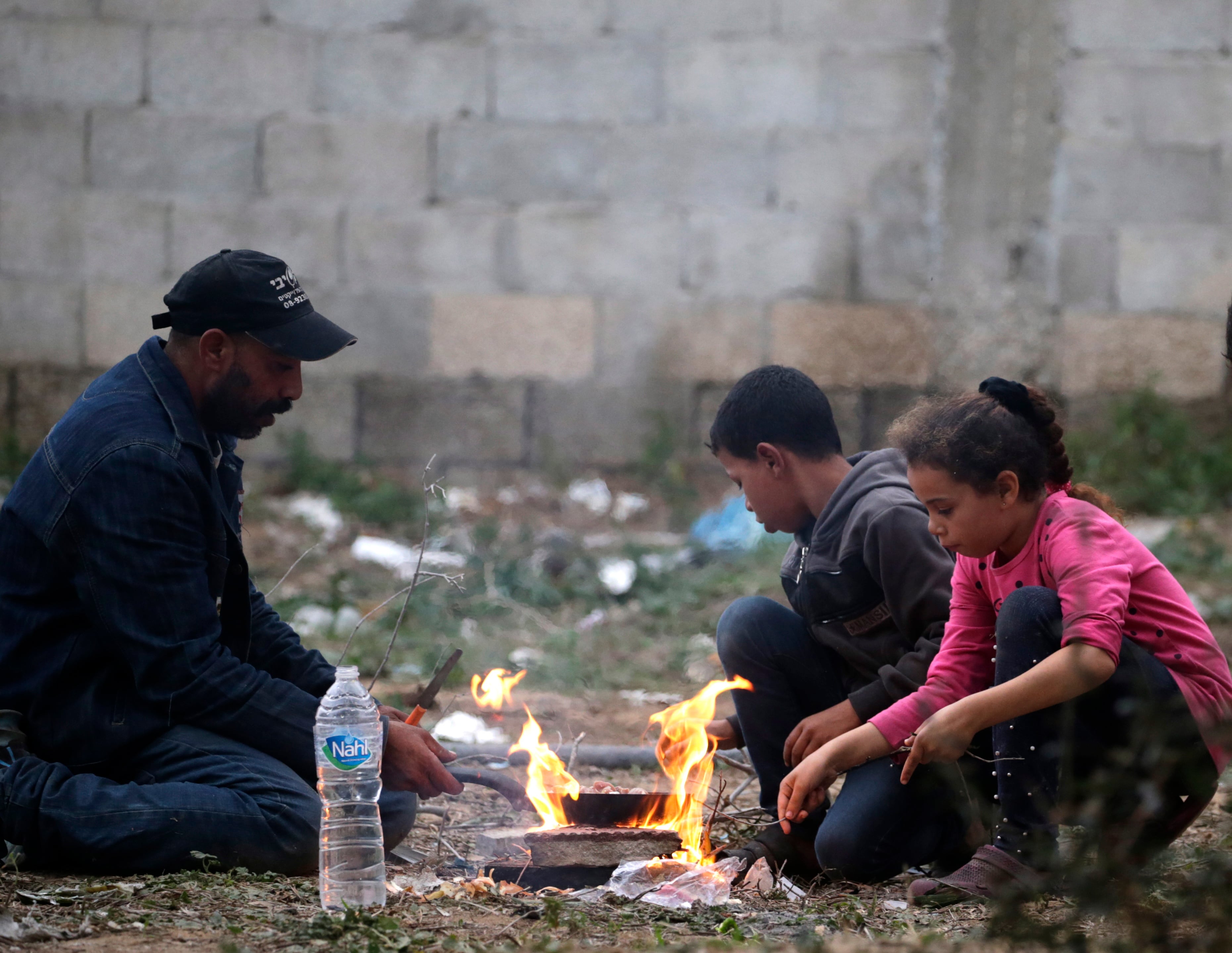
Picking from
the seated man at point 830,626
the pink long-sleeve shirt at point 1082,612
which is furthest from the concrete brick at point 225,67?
the pink long-sleeve shirt at point 1082,612

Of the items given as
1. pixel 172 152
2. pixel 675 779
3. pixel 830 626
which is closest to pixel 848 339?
pixel 172 152

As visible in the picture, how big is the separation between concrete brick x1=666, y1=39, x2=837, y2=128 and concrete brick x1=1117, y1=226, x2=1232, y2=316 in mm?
2112

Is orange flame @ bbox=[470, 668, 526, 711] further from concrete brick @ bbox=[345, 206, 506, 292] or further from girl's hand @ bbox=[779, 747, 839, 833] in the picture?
concrete brick @ bbox=[345, 206, 506, 292]

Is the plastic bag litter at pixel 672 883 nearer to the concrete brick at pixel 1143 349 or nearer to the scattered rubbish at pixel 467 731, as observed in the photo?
the scattered rubbish at pixel 467 731

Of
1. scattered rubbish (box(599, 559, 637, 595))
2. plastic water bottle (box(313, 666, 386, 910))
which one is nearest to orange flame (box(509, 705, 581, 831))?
plastic water bottle (box(313, 666, 386, 910))

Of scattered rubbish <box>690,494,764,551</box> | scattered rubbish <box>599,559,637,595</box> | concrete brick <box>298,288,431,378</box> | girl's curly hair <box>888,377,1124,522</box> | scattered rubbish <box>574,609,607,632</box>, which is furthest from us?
concrete brick <box>298,288,431,378</box>

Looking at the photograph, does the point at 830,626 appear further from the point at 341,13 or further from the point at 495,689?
the point at 341,13

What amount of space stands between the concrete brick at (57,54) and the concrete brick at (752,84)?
11.3 feet

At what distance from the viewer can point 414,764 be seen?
3.23m

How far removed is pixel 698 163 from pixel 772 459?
5.01 meters

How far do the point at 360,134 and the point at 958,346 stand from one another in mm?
4058

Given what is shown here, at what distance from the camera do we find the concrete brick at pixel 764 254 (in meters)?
8.35

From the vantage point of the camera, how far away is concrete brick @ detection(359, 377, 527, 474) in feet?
27.8

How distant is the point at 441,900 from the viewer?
305cm
